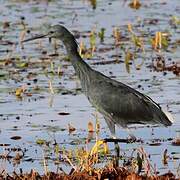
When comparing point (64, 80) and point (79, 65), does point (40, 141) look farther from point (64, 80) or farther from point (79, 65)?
point (64, 80)

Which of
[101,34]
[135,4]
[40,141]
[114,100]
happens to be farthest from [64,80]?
[135,4]

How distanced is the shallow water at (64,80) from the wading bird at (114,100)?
311 millimetres

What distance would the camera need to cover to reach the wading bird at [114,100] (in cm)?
980

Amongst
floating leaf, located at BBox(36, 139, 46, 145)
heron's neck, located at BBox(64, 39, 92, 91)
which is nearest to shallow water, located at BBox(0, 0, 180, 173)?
floating leaf, located at BBox(36, 139, 46, 145)

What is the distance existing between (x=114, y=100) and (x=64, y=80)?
3.52 m

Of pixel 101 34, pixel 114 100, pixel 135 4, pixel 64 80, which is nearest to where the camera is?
pixel 114 100

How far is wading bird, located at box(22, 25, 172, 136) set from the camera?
9.80 metres

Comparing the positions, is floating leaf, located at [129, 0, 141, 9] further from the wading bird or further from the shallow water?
the wading bird

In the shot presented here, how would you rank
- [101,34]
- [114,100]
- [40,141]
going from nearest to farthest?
[114,100] → [40,141] → [101,34]

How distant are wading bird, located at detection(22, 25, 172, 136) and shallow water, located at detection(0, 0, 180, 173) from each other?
31 centimetres

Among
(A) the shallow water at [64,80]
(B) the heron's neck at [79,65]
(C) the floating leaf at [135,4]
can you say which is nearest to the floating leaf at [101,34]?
(A) the shallow water at [64,80]

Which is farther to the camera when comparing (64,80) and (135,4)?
(135,4)

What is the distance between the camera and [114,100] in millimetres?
9891

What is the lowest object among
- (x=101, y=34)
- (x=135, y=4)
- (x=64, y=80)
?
(x=64, y=80)
